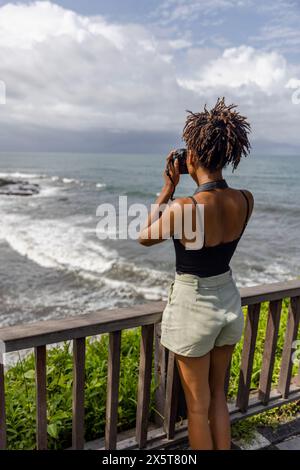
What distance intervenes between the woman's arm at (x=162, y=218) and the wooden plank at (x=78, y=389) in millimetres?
719

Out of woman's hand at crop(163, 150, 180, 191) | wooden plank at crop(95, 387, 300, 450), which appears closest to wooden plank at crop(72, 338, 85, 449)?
wooden plank at crop(95, 387, 300, 450)

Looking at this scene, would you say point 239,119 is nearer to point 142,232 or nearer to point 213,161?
point 213,161

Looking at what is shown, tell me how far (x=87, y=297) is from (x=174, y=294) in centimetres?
756

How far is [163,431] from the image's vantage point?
9.29 feet

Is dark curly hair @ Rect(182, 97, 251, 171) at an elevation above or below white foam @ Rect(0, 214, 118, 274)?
above

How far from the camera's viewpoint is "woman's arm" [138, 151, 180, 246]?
1978 mm

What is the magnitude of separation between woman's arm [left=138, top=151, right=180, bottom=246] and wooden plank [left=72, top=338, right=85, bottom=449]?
719 mm

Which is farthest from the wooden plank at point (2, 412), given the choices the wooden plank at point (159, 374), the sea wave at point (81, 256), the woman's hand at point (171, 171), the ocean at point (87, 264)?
the sea wave at point (81, 256)

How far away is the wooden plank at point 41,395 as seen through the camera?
2.16 metres

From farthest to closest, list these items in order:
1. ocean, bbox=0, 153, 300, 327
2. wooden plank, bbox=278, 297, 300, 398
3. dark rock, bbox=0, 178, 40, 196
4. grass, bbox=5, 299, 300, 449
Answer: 1. dark rock, bbox=0, 178, 40, 196
2. ocean, bbox=0, 153, 300, 327
3. wooden plank, bbox=278, 297, 300, 398
4. grass, bbox=5, 299, 300, 449

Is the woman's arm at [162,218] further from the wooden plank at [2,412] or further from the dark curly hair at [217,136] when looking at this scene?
the wooden plank at [2,412]

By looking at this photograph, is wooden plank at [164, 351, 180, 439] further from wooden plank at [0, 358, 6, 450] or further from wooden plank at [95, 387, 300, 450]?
wooden plank at [0, 358, 6, 450]
